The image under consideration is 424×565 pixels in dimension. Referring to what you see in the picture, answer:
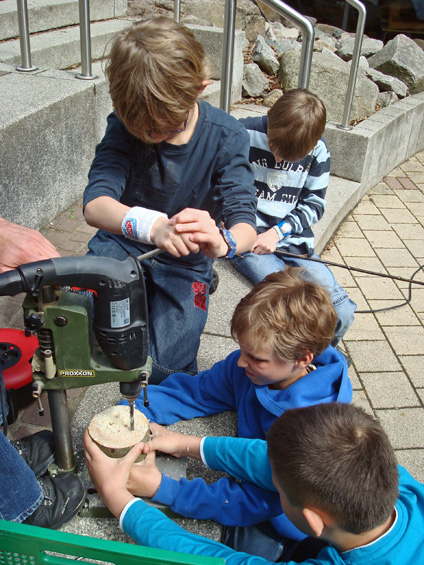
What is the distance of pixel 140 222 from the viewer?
1.97 meters

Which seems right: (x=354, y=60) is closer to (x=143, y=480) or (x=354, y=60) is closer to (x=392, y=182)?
(x=392, y=182)

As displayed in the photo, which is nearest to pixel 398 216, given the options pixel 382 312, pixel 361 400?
pixel 382 312

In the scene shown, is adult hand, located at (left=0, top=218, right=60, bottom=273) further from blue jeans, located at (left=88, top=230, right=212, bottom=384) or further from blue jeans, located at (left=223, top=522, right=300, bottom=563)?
blue jeans, located at (left=223, top=522, right=300, bottom=563)

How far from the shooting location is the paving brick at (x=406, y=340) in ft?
11.2

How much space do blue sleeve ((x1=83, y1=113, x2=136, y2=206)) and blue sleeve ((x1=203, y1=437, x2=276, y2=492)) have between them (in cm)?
101

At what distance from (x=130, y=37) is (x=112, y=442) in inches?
52.7

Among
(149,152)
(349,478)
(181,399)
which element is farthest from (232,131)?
(349,478)

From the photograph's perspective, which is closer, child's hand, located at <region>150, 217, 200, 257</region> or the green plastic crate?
the green plastic crate

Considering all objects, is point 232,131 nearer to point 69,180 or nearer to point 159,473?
point 159,473

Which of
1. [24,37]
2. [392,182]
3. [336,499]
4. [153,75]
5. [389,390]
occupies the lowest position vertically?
[392,182]

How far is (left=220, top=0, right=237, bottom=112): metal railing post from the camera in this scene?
12.4 feet

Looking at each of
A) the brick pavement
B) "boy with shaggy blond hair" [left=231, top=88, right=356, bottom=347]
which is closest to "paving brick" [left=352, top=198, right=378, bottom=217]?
the brick pavement

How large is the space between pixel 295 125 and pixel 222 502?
1.90m

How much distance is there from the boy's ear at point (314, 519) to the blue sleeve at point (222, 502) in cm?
37
